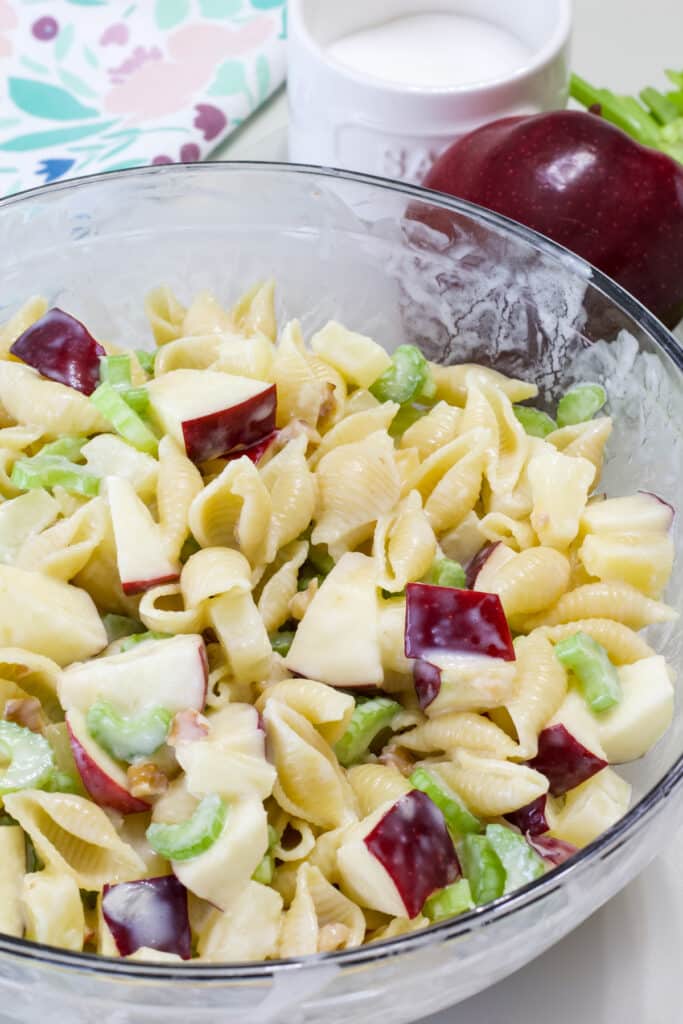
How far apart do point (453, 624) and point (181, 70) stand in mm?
1241

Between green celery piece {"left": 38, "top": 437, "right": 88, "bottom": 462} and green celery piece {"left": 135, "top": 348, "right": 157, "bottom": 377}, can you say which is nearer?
green celery piece {"left": 38, "top": 437, "right": 88, "bottom": 462}

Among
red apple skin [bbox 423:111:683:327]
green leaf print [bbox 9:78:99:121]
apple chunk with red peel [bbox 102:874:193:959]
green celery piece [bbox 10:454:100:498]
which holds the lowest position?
apple chunk with red peel [bbox 102:874:193:959]

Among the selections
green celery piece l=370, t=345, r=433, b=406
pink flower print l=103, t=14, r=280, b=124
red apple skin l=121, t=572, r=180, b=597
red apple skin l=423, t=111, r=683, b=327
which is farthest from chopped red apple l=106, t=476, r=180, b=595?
pink flower print l=103, t=14, r=280, b=124

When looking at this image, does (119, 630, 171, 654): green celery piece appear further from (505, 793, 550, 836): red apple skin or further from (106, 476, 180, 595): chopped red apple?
(505, 793, 550, 836): red apple skin

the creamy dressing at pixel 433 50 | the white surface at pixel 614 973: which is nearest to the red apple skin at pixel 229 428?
the white surface at pixel 614 973

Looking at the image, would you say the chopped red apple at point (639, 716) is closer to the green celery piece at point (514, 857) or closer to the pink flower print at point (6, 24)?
the green celery piece at point (514, 857)

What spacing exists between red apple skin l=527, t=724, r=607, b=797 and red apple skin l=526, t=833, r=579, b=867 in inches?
2.0

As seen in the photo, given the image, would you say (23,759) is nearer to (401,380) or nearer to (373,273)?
(401,380)

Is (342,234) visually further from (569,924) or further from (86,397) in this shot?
(569,924)

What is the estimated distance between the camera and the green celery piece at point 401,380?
1338 millimetres

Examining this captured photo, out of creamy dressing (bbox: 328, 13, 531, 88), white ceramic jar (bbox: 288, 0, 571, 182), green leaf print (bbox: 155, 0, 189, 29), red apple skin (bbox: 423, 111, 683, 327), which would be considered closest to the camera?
red apple skin (bbox: 423, 111, 683, 327)

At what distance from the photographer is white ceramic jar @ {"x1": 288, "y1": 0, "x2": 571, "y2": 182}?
1600 mm

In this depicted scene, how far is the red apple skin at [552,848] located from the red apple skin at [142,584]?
0.37 metres

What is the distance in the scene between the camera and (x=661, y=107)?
1.91m
